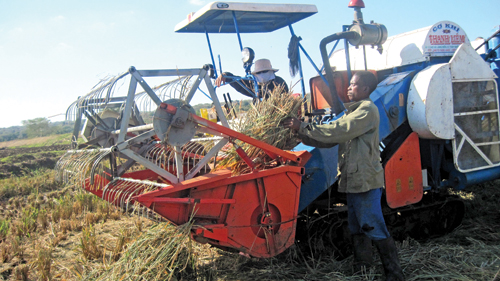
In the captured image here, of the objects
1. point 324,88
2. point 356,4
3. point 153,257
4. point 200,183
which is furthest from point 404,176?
point 153,257

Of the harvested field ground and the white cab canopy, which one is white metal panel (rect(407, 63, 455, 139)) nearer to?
the harvested field ground

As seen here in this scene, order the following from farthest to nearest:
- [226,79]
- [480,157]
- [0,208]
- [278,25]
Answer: [0,208] → [278,25] → [226,79] → [480,157]

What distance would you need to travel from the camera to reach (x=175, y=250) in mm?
3102

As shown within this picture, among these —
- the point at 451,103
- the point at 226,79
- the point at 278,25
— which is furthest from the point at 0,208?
the point at 451,103

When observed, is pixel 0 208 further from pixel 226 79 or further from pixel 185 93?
pixel 185 93

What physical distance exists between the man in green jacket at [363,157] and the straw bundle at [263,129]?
43 cm

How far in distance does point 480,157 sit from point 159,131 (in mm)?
3905

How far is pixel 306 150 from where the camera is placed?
12.0 ft

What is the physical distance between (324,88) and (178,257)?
104 inches

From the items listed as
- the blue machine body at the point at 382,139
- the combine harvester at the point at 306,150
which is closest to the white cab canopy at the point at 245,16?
the combine harvester at the point at 306,150

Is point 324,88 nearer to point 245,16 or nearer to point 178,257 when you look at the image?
point 245,16

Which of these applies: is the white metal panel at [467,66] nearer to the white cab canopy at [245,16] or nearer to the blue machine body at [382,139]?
the blue machine body at [382,139]

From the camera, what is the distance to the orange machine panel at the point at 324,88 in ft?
14.5

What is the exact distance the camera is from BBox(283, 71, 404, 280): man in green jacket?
10.3 ft
